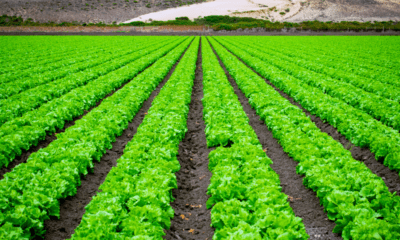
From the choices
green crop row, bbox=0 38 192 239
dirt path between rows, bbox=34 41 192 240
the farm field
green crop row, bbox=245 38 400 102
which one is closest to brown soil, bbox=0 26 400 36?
green crop row, bbox=245 38 400 102

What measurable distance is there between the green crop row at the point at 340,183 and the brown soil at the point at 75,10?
146593 millimetres

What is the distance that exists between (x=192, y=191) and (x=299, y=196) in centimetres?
279

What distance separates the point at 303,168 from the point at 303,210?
4.06 feet

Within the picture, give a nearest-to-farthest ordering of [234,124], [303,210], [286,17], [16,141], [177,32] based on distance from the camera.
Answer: [303,210], [16,141], [234,124], [177,32], [286,17]

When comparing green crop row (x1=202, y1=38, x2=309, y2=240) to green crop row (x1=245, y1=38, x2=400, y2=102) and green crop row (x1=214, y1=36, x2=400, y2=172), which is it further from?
green crop row (x1=245, y1=38, x2=400, y2=102)

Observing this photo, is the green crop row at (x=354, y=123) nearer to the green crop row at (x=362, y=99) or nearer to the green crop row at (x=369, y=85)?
the green crop row at (x=362, y=99)

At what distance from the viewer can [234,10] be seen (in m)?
180

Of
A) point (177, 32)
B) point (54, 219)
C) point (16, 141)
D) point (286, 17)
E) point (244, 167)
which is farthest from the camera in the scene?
point (286, 17)

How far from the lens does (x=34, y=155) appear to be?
6.74 metres

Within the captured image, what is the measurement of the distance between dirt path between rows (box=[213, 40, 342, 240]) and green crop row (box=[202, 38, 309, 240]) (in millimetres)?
826

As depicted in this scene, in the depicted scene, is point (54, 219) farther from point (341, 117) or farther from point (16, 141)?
point (341, 117)

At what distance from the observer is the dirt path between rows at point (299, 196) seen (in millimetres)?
5062

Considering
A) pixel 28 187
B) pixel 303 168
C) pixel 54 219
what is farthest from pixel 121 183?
pixel 303 168

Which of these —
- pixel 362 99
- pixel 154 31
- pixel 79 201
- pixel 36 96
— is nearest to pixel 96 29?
pixel 154 31
